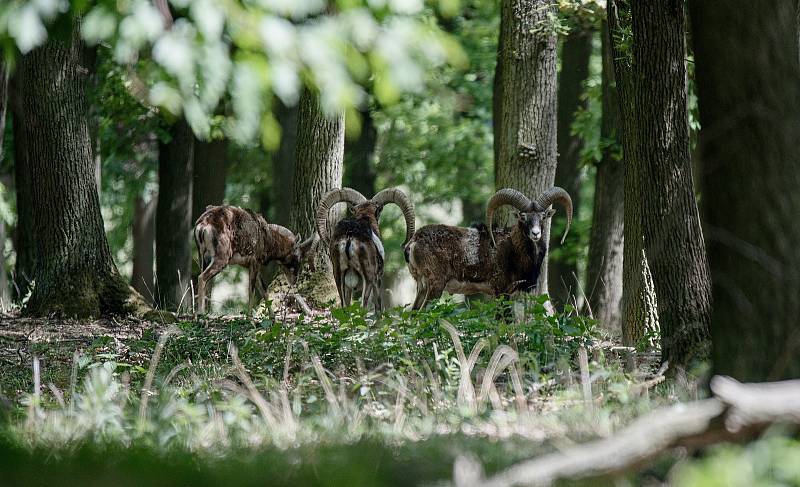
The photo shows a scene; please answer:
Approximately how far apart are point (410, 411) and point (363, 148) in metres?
19.7

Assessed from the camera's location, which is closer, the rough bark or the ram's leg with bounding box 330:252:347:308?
the ram's leg with bounding box 330:252:347:308

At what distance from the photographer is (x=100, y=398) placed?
19.1 feet

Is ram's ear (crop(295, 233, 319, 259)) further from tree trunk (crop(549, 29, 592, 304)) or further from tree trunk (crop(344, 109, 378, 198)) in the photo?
tree trunk (crop(344, 109, 378, 198))

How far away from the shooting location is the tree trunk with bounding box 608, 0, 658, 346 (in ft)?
36.8

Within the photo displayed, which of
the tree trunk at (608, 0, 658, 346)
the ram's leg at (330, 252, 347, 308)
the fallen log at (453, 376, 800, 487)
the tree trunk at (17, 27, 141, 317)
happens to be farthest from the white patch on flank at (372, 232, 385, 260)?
the fallen log at (453, 376, 800, 487)

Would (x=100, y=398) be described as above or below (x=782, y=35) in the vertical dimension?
below

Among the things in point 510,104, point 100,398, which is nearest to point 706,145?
point 100,398

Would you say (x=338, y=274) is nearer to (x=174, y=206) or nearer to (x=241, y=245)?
(x=241, y=245)

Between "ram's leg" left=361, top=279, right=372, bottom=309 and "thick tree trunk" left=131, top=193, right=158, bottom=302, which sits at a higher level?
"thick tree trunk" left=131, top=193, right=158, bottom=302

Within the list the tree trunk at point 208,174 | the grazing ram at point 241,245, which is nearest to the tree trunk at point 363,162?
the tree trunk at point 208,174

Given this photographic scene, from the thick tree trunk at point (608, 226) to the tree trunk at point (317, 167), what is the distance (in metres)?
5.59

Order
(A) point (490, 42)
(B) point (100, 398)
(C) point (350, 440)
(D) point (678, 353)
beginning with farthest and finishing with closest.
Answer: (A) point (490, 42)
(D) point (678, 353)
(B) point (100, 398)
(C) point (350, 440)

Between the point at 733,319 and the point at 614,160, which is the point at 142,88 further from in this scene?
the point at 614,160

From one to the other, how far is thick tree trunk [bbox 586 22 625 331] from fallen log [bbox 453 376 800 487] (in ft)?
49.8
